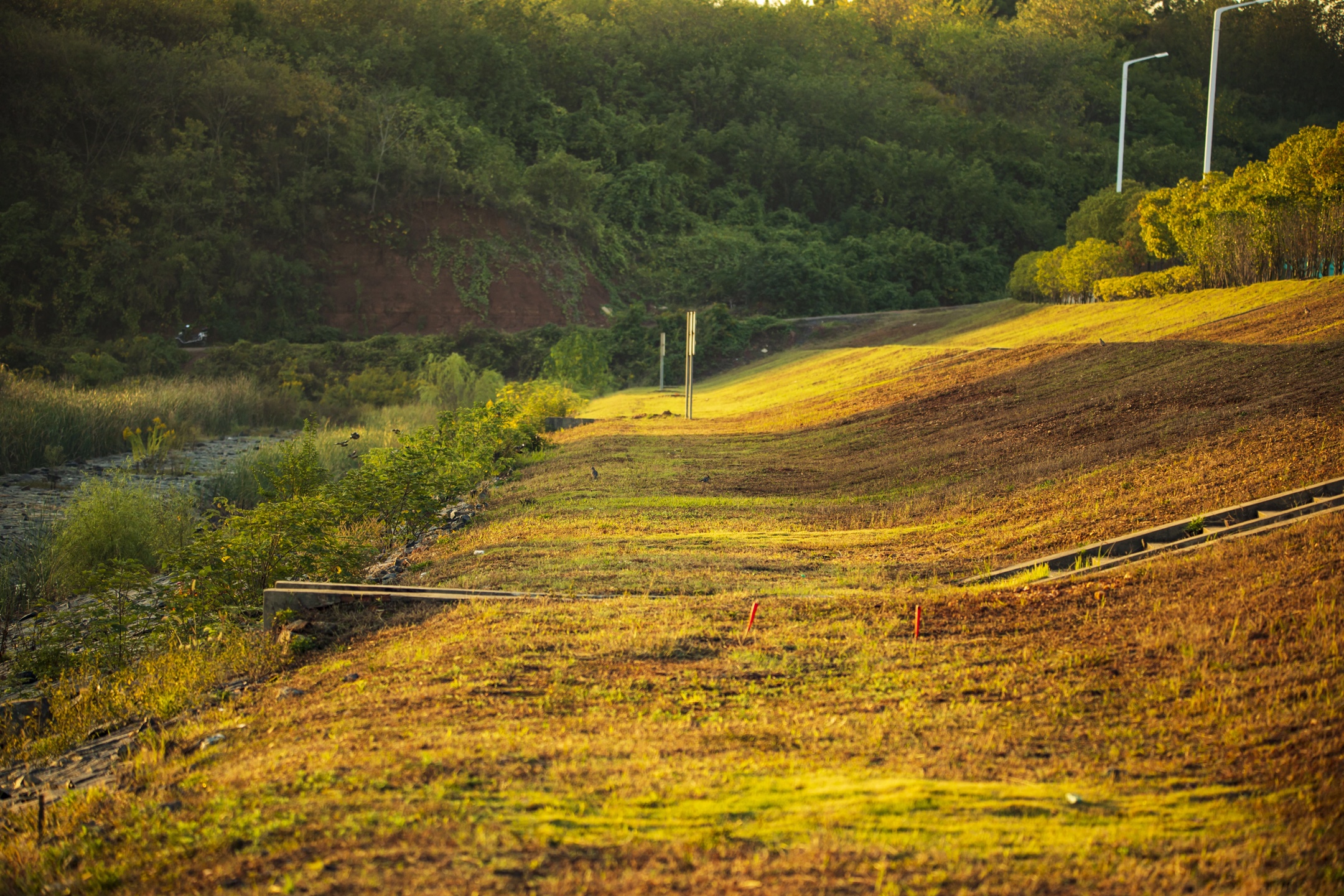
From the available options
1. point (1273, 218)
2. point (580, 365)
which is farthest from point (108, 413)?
point (1273, 218)

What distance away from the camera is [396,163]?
2264 inches

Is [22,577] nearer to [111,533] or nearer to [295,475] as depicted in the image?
[111,533]

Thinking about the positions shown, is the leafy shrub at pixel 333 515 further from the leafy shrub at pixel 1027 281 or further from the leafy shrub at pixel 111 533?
the leafy shrub at pixel 1027 281

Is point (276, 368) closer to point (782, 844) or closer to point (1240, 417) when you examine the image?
point (1240, 417)

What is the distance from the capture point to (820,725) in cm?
544

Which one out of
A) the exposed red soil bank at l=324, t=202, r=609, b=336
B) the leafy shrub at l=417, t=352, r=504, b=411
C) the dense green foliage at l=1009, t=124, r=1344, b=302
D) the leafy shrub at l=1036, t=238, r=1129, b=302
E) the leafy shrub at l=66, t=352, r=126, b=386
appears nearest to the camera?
the dense green foliage at l=1009, t=124, r=1344, b=302

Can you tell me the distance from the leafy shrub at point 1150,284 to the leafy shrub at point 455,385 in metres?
17.9

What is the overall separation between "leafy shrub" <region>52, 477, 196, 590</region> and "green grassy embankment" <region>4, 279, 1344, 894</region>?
226 inches

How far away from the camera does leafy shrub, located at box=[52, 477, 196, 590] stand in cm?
1400

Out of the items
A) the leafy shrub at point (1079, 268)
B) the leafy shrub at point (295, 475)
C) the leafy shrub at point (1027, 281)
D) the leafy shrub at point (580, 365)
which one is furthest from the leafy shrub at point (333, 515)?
the leafy shrub at point (1027, 281)

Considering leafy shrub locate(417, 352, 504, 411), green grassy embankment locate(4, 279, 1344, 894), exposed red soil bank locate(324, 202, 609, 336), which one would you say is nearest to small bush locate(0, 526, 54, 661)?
green grassy embankment locate(4, 279, 1344, 894)

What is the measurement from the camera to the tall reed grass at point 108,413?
913 inches

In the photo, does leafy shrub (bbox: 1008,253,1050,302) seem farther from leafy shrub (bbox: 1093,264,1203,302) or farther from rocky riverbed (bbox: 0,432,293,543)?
rocky riverbed (bbox: 0,432,293,543)

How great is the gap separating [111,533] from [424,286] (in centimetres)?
4240
